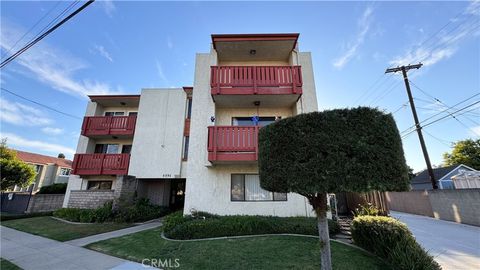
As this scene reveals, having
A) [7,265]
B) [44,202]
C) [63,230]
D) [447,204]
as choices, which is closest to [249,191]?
[7,265]

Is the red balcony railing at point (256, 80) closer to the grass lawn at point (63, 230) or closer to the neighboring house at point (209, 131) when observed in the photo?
the neighboring house at point (209, 131)

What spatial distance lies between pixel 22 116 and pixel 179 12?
14.2 metres

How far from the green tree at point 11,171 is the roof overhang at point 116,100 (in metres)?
13.3

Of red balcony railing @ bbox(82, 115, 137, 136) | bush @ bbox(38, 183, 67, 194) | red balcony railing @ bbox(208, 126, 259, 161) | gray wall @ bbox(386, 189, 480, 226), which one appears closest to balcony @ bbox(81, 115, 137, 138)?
red balcony railing @ bbox(82, 115, 137, 136)

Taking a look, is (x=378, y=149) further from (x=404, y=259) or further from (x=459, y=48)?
(x=459, y=48)

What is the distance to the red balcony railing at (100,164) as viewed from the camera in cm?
1402

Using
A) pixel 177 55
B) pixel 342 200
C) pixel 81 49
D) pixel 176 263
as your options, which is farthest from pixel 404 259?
pixel 81 49

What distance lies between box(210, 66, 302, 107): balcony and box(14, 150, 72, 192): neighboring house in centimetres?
3690

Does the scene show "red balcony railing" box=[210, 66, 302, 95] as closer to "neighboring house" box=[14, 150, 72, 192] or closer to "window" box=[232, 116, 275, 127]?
"window" box=[232, 116, 275, 127]

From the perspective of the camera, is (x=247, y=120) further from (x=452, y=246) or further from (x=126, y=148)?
(x=126, y=148)

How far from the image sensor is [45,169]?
32.3 metres

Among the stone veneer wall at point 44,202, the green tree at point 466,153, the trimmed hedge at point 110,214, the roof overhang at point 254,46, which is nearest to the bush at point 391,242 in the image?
the roof overhang at point 254,46

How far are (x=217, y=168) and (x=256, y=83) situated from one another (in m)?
4.85

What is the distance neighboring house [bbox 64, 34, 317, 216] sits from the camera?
969 cm
